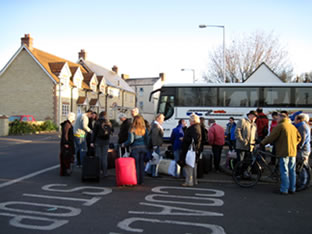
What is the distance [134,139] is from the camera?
7402mm

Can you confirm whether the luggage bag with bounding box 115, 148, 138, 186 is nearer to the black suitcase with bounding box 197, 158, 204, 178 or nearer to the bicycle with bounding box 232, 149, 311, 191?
the black suitcase with bounding box 197, 158, 204, 178

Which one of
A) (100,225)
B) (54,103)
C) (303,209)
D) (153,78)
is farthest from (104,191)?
Answer: (153,78)

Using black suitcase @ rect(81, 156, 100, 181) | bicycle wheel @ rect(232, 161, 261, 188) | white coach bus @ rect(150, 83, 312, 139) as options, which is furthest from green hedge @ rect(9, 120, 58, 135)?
bicycle wheel @ rect(232, 161, 261, 188)

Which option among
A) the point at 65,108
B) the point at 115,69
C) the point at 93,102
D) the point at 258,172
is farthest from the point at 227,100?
the point at 115,69

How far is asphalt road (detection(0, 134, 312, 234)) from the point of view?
4531mm

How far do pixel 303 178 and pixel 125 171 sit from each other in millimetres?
4340

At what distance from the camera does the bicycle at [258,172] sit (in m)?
7.07

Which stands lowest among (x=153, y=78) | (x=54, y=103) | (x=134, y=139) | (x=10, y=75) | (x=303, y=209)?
(x=303, y=209)

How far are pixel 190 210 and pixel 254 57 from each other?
28368 mm

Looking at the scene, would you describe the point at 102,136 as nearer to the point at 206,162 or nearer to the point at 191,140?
the point at 191,140

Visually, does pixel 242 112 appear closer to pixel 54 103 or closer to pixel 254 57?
pixel 254 57

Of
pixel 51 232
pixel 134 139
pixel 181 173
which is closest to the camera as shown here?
pixel 51 232

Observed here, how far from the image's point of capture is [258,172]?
725 cm

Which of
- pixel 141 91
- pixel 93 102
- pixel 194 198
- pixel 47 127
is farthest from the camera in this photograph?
pixel 141 91
